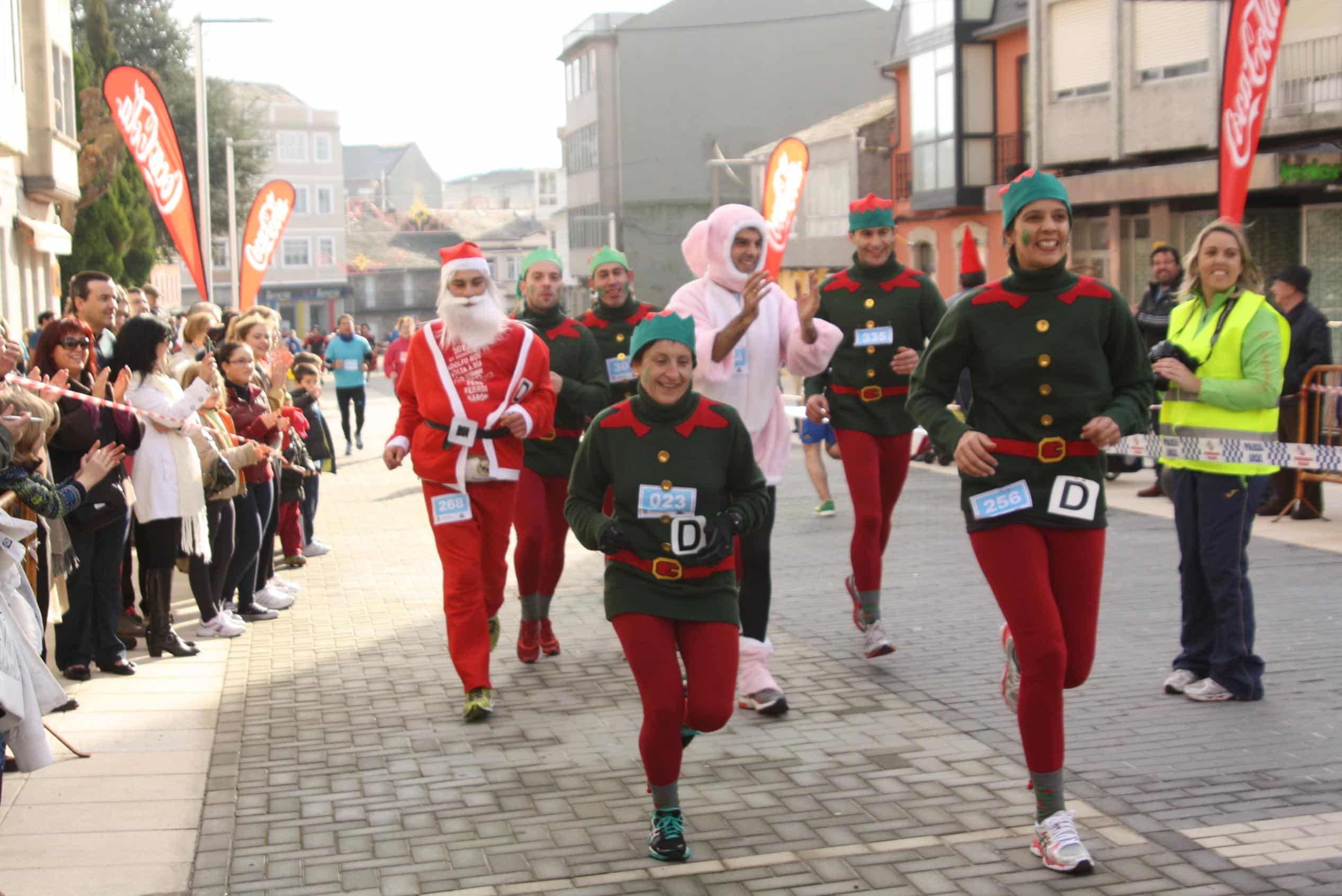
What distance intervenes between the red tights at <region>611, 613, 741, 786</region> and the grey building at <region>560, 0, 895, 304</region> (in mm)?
60714

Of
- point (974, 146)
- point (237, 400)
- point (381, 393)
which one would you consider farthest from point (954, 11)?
point (237, 400)

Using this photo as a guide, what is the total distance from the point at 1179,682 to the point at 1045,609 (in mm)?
2352

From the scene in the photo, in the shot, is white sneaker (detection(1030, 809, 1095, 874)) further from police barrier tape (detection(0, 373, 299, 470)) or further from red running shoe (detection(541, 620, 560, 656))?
police barrier tape (detection(0, 373, 299, 470))

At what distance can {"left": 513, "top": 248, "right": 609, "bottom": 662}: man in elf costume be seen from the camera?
26.3 feet

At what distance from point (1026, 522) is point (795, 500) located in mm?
9831

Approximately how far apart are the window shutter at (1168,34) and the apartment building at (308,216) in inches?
3013

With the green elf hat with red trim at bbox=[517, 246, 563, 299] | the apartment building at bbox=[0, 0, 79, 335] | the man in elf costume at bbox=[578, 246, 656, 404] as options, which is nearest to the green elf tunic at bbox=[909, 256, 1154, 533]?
the green elf hat with red trim at bbox=[517, 246, 563, 299]

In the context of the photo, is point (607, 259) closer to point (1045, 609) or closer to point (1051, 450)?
point (1051, 450)

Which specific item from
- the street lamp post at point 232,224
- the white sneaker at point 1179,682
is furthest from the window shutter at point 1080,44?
the white sneaker at point 1179,682

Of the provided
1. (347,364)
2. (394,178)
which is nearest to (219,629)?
(347,364)

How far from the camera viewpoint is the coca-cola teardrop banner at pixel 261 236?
21312mm

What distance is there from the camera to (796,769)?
19.9 feet

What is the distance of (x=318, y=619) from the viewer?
9688mm

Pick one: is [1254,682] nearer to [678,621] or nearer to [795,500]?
[678,621]
